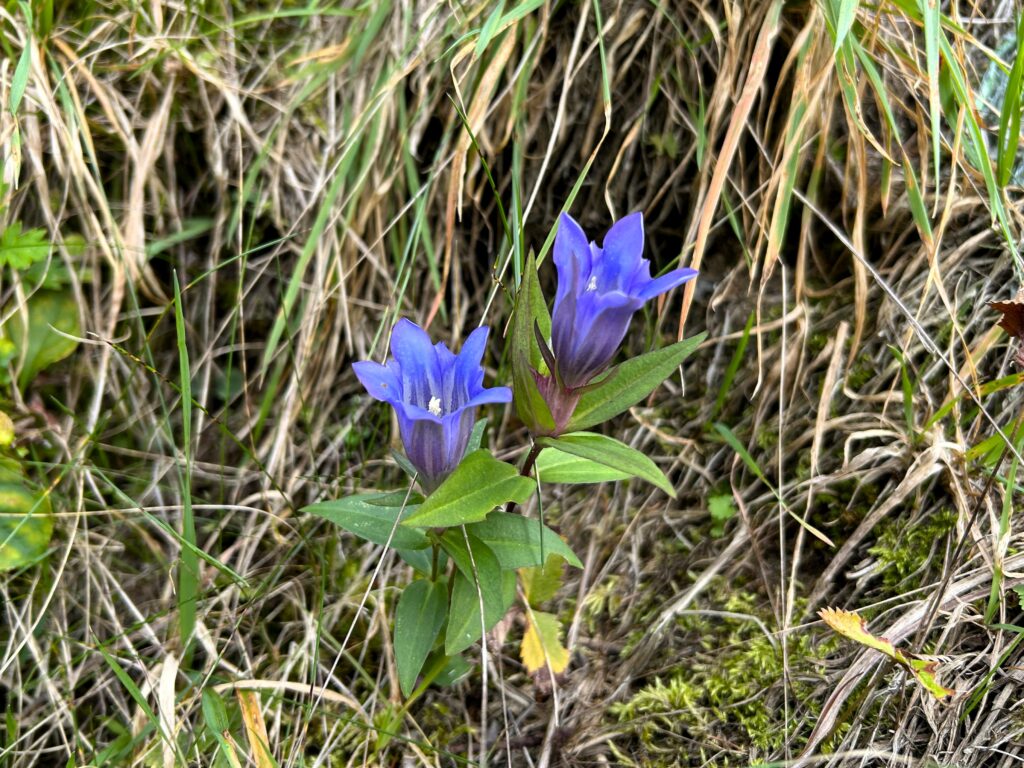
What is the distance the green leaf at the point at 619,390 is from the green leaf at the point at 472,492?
115 millimetres

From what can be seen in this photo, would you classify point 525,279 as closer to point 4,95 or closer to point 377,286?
point 377,286

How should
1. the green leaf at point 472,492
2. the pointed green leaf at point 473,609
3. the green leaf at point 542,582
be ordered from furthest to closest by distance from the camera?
the green leaf at point 542,582 → the pointed green leaf at point 473,609 → the green leaf at point 472,492

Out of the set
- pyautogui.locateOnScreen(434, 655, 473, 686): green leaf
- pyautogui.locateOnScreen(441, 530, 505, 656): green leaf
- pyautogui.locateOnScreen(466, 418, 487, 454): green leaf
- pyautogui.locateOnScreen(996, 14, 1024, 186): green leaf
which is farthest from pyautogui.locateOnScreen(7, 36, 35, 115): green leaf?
pyautogui.locateOnScreen(996, 14, 1024, 186): green leaf

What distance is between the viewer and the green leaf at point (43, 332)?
6.06 feet

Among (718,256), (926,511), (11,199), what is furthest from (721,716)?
(11,199)

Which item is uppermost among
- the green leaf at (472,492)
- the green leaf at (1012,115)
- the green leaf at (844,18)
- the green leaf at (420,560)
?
the green leaf at (844,18)

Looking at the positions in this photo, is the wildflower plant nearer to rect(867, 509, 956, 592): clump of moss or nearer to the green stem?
the green stem

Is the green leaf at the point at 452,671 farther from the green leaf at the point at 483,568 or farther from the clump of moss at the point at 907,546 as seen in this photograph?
the clump of moss at the point at 907,546

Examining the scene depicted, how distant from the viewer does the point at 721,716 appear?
4.52ft

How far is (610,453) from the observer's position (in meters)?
1.22

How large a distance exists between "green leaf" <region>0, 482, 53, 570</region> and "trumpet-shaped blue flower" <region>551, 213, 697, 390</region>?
40.5 inches

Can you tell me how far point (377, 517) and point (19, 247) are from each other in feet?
3.32

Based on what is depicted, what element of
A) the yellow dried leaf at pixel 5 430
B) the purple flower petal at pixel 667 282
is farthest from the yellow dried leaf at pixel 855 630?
the yellow dried leaf at pixel 5 430

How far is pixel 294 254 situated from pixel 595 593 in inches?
38.7
